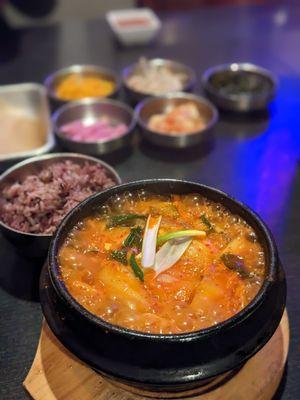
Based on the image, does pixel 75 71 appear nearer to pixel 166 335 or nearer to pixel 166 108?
pixel 166 108

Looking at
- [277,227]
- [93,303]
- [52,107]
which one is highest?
[93,303]

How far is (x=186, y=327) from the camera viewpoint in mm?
1382

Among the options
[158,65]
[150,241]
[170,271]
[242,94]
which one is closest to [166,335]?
[170,271]

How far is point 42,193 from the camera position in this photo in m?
2.20

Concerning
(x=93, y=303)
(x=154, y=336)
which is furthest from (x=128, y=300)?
(x=154, y=336)

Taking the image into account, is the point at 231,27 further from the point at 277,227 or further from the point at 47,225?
the point at 47,225

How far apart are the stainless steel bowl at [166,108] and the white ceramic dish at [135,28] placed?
123cm

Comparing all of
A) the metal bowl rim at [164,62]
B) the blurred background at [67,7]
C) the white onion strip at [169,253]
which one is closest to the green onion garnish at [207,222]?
the white onion strip at [169,253]

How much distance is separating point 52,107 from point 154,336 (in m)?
2.54

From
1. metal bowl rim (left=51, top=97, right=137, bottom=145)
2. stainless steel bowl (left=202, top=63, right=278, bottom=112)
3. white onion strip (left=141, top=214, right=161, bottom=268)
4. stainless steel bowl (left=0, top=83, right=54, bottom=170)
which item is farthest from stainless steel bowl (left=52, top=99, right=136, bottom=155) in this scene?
white onion strip (left=141, top=214, right=161, bottom=268)

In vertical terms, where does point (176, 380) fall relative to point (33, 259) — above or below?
above

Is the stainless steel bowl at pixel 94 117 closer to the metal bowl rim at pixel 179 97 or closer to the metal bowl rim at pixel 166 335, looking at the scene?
the metal bowl rim at pixel 179 97

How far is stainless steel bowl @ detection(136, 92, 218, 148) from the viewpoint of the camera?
2.94m

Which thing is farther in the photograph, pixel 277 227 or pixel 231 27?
pixel 231 27
